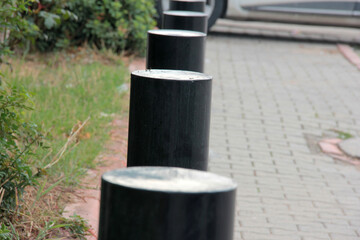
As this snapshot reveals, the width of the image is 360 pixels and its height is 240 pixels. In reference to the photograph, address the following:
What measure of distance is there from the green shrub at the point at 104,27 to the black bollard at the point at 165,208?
6.37 m

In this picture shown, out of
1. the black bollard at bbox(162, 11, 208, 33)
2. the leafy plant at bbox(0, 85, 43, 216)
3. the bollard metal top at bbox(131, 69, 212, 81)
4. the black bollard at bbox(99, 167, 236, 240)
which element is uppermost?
the black bollard at bbox(162, 11, 208, 33)

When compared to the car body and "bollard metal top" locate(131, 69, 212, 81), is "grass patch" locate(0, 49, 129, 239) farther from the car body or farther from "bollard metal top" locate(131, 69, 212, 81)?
the car body

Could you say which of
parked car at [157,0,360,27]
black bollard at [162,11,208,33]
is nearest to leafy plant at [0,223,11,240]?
black bollard at [162,11,208,33]

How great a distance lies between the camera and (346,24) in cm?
1137

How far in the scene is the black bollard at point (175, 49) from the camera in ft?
12.5

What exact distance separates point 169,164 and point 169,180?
0.93 meters

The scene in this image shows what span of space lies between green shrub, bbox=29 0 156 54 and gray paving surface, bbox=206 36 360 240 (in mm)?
1209

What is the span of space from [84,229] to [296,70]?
6455 mm

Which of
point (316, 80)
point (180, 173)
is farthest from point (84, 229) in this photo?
point (316, 80)

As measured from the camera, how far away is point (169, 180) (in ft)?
6.15

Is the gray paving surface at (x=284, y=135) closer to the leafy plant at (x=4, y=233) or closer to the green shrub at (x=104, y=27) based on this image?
the green shrub at (x=104, y=27)

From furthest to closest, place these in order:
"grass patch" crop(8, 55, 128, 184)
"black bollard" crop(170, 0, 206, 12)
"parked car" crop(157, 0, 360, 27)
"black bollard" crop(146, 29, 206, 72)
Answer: "parked car" crop(157, 0, 360, 27), "black bollard" crop(170, 0, 206, 12), "grass patch" crop(8, 55, 128, 184), "black bollard" crop(146, 29, 206, 72)

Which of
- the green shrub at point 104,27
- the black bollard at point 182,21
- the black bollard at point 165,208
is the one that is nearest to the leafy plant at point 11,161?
the black bollard at point 165,208

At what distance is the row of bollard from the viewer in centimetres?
177
